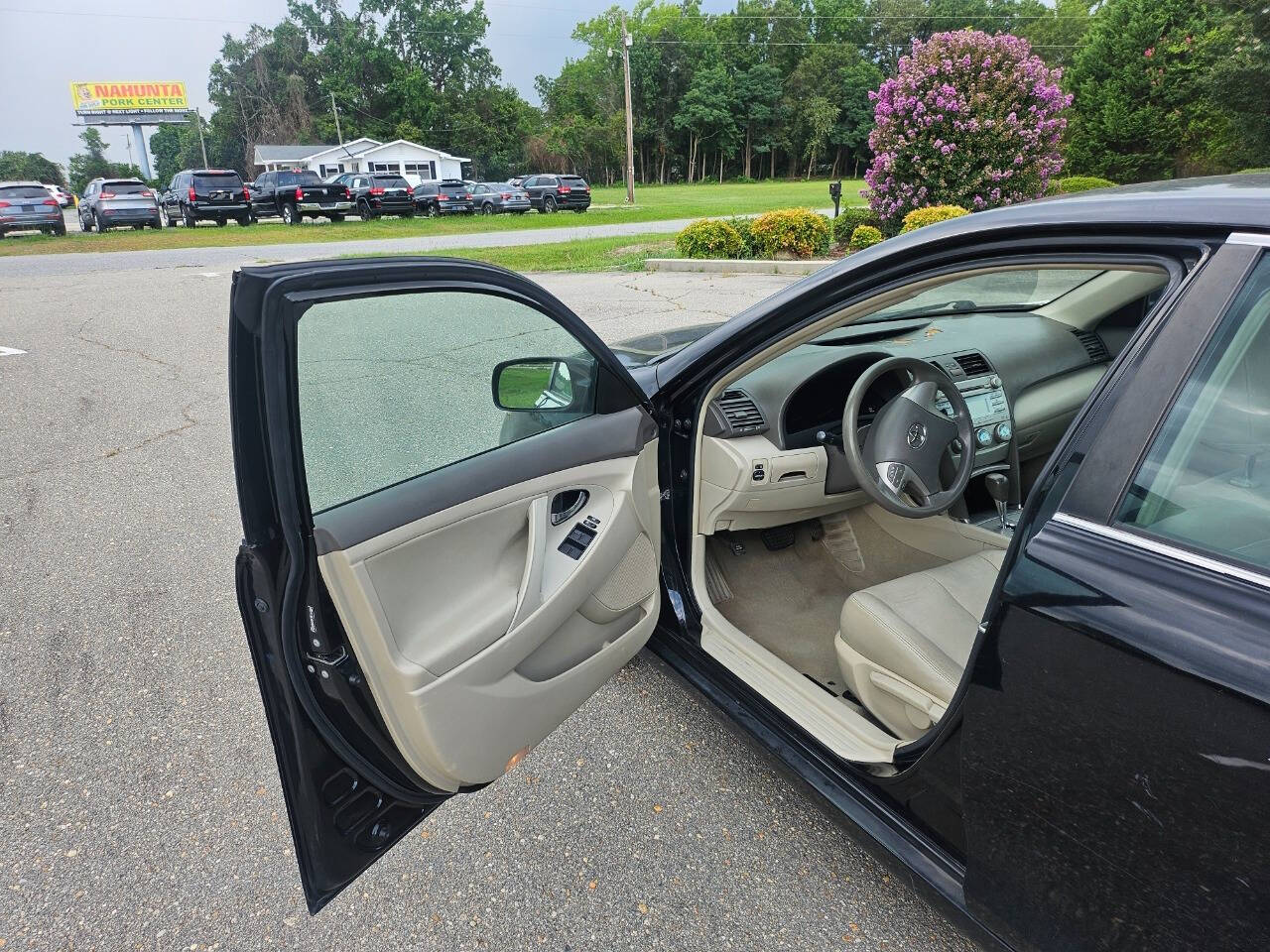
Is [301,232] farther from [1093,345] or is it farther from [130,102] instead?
[130,102]

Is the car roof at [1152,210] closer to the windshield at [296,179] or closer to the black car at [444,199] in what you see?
the windshield at [296,179]

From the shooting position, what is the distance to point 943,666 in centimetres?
172

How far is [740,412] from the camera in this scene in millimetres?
2418

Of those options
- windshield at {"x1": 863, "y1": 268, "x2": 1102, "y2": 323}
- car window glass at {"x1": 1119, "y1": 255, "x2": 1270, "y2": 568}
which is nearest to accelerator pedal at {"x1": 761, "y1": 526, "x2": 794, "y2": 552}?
windshield at {"x1": 863, "y1": 268, "x2": 1102, "y2": 323}

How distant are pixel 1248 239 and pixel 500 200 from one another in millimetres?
28848

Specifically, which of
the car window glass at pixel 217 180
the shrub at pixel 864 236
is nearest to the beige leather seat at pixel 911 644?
the shrub at pixel 864 236

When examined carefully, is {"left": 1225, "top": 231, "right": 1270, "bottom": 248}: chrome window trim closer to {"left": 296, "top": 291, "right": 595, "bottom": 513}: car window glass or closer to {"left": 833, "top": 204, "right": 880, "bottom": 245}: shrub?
{"left": 296, "top": 291, "right": 595, "bottom": 513}: car window glass

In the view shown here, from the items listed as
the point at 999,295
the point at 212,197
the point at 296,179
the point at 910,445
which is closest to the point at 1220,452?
the point at 910,445

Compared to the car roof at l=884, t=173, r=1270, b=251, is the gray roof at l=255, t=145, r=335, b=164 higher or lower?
higher

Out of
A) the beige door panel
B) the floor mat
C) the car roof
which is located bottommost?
the floor mat

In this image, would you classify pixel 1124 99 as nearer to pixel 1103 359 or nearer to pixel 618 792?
pixel 1103 359

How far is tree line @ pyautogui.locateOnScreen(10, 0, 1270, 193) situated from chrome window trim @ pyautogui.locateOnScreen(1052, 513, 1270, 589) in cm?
6487

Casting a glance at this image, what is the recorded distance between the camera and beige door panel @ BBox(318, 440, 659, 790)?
141 centimetres

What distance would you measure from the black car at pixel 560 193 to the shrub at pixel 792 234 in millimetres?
17652
